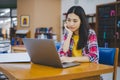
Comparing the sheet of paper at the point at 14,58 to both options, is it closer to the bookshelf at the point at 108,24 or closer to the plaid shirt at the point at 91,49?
the plaid shirt at the point at 91,49

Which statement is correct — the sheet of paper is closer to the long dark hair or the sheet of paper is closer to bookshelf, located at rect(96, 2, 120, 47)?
the long dark hair

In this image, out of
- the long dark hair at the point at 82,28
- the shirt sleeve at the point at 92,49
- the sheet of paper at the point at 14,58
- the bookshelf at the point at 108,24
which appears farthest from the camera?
the bookshelf at the point at 108,24

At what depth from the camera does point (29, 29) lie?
30.4ft

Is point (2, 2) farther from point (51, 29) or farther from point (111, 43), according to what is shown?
point (111, 43)

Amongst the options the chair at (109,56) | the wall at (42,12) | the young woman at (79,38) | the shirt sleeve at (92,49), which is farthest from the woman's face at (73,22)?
the wall at (42,12)

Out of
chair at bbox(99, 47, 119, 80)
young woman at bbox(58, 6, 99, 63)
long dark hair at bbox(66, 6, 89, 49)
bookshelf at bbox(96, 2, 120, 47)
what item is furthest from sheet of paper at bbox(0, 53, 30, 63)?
bookshelf at bbox(96, 2, 120, 47)

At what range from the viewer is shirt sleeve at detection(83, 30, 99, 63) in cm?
159

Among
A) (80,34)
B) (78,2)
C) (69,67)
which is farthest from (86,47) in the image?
(78,2)

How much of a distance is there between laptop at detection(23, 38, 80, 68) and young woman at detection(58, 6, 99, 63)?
37cm

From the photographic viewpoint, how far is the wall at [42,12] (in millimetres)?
9141

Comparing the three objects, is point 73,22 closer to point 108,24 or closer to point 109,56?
point 109,56

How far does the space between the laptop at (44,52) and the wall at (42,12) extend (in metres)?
7.80

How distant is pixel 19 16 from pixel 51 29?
175 cm

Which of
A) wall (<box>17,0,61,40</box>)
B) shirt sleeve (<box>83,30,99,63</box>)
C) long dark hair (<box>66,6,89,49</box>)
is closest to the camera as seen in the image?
shirt sleeve (<box>83,30,99,63</box>)
